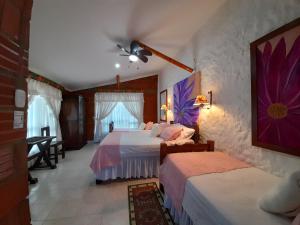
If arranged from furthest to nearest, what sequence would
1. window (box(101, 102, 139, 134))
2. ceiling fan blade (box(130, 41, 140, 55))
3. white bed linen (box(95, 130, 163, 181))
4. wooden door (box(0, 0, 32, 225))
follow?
window (box(101, 102, 139, 134))
ceiling fan blade (box(130, 41, 140, 55))
white bed linen (box(95, 130, 163, 181))
wooden door (box(0, 0, 32, 225))

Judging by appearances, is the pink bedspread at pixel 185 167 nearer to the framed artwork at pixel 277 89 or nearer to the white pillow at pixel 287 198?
the framed artwork at pixel 277 89

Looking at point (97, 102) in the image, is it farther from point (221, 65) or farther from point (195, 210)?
point (195, 210)

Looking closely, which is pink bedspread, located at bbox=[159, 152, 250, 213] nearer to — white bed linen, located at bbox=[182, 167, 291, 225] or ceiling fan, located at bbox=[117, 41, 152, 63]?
white bed linen, located at bbox=[182, 167, 291, 225]

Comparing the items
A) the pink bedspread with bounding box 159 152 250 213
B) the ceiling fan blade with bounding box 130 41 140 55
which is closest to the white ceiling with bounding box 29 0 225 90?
the ceiling fan blade with bounding box 130 41 140 55

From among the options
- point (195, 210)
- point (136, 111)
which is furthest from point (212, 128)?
point (136, 111)

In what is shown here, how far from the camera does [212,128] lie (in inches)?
111

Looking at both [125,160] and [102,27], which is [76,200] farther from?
[102,27]

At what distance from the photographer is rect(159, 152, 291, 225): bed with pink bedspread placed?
1.05 meters

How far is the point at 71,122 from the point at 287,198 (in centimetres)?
552

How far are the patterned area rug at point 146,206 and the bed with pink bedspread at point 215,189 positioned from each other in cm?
12

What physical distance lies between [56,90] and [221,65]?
14.6ft

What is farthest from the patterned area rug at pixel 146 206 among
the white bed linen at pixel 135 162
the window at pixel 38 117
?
the window at pixel 38 117

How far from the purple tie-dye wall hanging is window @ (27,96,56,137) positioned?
3.33m

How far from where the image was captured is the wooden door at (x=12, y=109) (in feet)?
1.43
